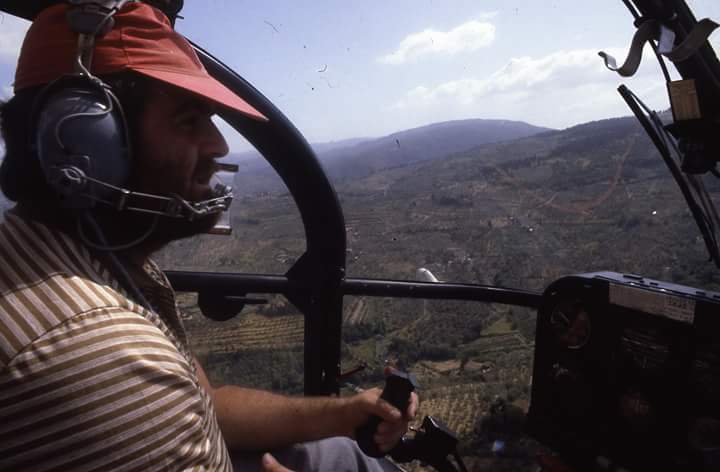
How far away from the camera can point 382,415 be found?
1468 millimetres

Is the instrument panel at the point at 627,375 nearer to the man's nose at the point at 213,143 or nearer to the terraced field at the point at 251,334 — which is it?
the terraced field at the point at 251,334

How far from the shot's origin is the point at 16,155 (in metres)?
1.10

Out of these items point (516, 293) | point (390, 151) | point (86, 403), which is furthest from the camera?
point (390, 151)

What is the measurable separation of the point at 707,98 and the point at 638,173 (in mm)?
1796

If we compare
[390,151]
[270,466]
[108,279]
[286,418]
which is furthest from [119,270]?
[390,151]

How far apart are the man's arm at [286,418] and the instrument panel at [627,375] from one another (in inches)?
20.0

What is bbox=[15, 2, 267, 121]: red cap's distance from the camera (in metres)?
1.07

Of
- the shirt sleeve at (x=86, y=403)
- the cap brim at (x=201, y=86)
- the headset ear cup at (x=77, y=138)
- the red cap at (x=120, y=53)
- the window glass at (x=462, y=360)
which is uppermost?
the red cap at (x=120, y=53)

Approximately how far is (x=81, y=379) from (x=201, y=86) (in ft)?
2.14

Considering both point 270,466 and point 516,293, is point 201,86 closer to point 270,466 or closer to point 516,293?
point 270,466

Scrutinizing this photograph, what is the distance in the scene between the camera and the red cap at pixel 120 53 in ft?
3.52

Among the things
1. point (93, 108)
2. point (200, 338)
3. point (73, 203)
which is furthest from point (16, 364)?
point (200, 338)

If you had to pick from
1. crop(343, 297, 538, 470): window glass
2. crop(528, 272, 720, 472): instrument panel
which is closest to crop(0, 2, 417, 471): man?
crop(528, 272, 720, 472): instrument panel

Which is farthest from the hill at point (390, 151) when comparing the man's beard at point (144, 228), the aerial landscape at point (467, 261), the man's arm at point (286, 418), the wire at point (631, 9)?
the wire at point (631, 9)
